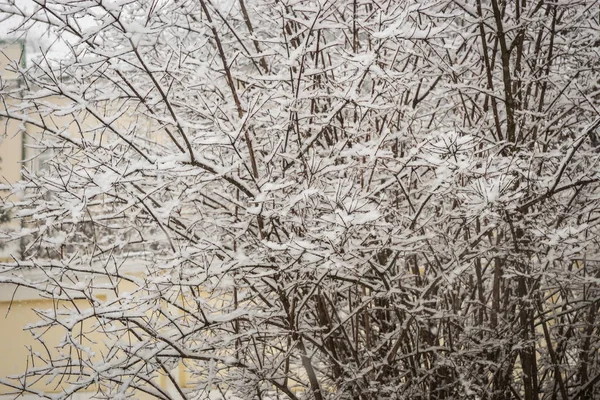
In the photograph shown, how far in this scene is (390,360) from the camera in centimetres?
333

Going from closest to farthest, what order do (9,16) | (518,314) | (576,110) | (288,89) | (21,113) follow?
1. (9,16)
2. (21,113)
3. (288,89)
4. (518,314)
5. (576,110)

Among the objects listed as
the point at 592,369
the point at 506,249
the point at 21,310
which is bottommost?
the point at 592,369

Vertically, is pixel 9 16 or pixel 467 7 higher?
pixel 467 7

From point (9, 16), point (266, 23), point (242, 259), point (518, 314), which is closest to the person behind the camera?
point (9, 16)

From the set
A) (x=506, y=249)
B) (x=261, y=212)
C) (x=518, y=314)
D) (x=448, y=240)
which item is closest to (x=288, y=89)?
(x=261, y=212)

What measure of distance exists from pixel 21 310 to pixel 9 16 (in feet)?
33.7

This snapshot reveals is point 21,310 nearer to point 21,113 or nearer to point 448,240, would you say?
point 21,113

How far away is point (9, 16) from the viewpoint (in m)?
2.33

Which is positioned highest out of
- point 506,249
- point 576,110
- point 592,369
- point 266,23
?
point 266,23

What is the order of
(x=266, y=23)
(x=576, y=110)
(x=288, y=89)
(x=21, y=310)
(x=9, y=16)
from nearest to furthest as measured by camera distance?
(x=9, y=16)
(x=288, y=89)
(x=576, y=110)
(x=266, y=23)
(x=21, y=310)

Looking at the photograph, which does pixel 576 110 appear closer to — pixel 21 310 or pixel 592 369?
pixel 592 369

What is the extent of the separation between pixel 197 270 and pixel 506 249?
1.88 m

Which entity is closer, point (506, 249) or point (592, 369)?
point (506, 249)

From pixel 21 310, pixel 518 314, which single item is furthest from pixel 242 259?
pixel 21 310
